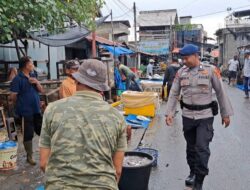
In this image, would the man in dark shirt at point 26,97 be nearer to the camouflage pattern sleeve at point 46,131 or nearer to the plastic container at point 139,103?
the camouflage pattern sleeve at point 46,131

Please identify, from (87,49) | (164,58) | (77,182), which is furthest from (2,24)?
(164,58)

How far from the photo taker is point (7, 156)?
19.1 ft

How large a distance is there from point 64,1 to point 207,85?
3253 millimetres

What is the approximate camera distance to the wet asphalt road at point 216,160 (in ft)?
17.6

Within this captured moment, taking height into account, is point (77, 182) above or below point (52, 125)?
below

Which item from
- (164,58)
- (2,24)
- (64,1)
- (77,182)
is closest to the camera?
(77,182)

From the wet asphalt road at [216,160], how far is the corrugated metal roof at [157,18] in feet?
155

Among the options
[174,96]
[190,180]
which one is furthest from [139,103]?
[190,180]

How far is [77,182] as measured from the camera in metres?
2.29

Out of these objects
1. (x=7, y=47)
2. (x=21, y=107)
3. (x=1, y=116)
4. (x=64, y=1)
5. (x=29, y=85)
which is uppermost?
(x=64, y=1)

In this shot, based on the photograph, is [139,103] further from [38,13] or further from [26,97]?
[38,13]

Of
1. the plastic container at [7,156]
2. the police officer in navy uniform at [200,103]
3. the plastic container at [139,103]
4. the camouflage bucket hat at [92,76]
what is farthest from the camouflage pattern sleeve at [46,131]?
the plastic container at [139,103]

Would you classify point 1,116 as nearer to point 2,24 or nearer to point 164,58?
point 2,24

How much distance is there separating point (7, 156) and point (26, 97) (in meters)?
1.01
